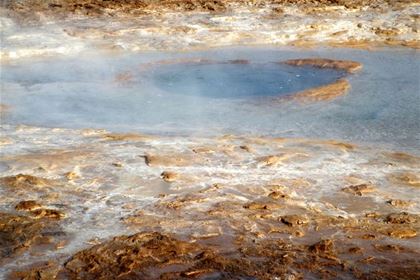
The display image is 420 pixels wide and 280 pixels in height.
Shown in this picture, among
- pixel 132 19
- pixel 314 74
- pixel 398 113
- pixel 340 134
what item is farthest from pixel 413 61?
pixel 132 19

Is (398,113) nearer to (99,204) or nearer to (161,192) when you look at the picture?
(161,192)

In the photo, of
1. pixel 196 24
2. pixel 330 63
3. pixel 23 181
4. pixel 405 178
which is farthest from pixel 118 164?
pixel 196 24

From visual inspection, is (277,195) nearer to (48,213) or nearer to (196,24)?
(48,213)

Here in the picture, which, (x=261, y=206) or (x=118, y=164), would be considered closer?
(x=261, y=206)

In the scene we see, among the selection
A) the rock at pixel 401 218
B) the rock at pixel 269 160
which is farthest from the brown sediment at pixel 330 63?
the rock at pixel 401 218

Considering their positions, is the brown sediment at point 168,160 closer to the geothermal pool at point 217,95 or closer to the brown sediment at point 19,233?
the geothermal pool at point 217,95

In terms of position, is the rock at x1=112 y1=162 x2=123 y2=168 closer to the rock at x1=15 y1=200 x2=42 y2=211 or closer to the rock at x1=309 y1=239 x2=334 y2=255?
the rock at x1=15 y1=200 x2=42 y2=211

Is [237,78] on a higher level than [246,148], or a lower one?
lower
